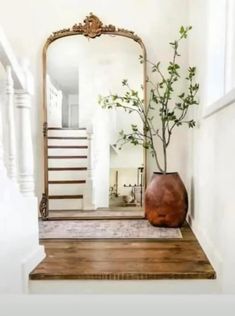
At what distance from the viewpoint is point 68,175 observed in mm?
3025

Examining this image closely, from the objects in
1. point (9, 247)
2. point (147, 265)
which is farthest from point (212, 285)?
point (9, 247)

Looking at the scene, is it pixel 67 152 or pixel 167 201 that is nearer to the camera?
pixel 167 201

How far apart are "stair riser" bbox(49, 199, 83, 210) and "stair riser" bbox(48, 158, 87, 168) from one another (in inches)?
12.8

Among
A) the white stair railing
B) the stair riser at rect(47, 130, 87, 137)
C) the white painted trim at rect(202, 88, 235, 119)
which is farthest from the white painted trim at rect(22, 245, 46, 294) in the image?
the stair riser at rect(47, 130, 87, 137)

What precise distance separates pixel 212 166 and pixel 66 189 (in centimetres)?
153

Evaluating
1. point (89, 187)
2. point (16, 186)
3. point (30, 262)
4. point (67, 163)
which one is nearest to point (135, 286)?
point (30, 262)

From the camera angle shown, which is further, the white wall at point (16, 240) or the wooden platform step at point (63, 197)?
the wooden platform step at point (63, 197)

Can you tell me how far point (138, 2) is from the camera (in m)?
2.94

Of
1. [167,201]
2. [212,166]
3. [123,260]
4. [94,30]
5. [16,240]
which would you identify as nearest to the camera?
[16,240]

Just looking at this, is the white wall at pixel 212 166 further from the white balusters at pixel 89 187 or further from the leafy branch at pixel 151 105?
the white balusters at pixel 89 187

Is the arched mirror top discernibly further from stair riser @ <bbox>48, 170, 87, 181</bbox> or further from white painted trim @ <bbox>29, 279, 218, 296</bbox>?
white painted trim @ <bbox>29, 279, 218, 296</bbox>

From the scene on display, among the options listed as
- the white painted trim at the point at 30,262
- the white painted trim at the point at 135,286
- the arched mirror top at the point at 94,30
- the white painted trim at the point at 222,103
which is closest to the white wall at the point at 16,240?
the white painted trim at the point at 30,262

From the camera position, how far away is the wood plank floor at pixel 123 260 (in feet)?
5.21

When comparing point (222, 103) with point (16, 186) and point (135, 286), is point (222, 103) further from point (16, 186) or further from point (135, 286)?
point (16, 186)
